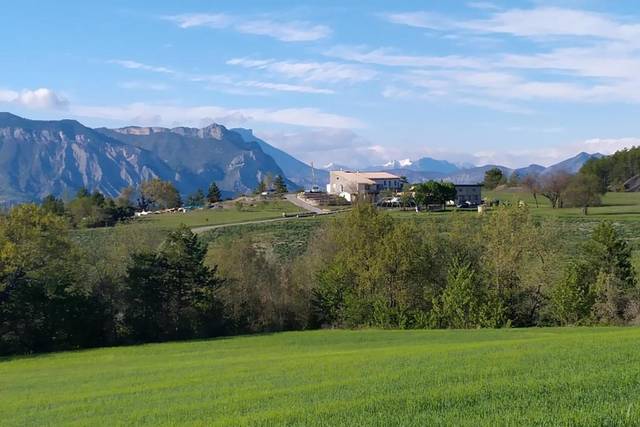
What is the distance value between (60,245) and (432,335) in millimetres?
27149

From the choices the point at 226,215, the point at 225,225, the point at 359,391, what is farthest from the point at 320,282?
the point at 226,215

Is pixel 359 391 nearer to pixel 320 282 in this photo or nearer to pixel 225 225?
pixel 320 282

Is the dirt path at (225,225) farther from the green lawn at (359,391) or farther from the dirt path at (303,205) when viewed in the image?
the green lawn at (359,391)

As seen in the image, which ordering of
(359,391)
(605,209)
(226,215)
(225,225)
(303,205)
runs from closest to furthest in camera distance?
(359,391)
(225,225)
(605,209)
(226,215)
(303,205)

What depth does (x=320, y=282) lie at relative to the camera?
2149 inches

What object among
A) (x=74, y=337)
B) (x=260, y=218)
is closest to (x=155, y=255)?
(x=74, y=337)

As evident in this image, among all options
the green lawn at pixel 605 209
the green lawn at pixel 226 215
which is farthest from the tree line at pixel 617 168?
the green lawn at pixel 226 215

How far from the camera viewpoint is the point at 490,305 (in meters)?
47.1

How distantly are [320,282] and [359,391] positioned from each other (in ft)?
133

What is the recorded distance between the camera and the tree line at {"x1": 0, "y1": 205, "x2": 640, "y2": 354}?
148 feet

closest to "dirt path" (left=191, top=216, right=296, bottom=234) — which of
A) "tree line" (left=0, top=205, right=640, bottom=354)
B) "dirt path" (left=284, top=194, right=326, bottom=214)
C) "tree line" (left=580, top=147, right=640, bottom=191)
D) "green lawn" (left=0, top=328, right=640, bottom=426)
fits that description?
"dirt path" (left=284, top=194, right=326, bottom=214)

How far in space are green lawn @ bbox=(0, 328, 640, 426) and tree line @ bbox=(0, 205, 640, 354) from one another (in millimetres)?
17220

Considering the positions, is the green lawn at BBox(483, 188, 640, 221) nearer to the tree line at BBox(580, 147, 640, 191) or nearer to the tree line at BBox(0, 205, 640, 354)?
the tree line at BBox(580, 147, 640, 191)

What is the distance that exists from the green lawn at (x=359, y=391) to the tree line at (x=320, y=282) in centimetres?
1722
